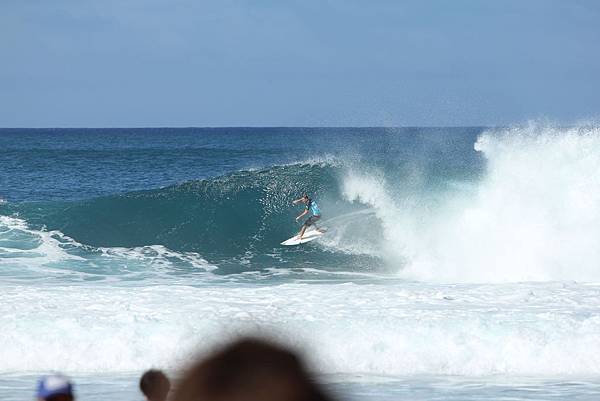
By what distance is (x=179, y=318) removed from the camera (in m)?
12.1

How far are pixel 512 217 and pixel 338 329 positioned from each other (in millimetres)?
10537

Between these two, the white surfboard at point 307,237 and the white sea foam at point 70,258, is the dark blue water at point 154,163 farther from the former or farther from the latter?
the white sea foam at point 70,258

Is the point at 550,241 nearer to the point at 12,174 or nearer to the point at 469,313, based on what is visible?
the point at 469,313

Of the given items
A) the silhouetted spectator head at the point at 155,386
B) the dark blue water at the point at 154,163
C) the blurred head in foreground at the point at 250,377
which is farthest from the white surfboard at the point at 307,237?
the blurred head in foreground at the point at 250,377

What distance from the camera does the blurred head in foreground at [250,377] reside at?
0.80 m

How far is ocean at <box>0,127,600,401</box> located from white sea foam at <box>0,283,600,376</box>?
0.09 feet

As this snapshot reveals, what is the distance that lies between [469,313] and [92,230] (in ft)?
44.7

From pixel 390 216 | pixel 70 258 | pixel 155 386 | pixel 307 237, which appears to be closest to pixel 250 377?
pixel 155 386

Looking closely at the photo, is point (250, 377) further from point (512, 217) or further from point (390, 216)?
point (390, 216)

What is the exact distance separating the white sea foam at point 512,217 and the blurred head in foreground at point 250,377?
1788 cm

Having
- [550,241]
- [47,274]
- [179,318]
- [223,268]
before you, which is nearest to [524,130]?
[550,241]

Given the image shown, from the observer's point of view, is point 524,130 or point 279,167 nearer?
point 524,130

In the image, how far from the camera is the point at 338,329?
11.6 meters

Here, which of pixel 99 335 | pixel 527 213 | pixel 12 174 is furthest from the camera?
pixel 12 174
